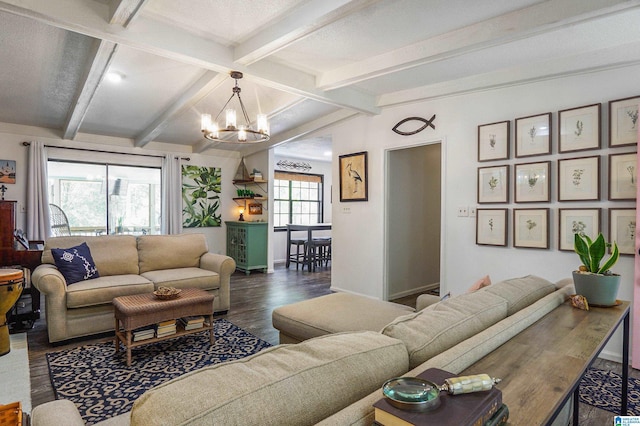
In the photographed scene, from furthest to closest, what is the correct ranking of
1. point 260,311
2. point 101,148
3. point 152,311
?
point 101,148
point 260,311
point 152,311

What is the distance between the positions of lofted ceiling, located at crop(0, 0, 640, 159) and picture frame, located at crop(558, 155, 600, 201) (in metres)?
0.78

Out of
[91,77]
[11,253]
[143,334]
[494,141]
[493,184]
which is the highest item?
[91,77]

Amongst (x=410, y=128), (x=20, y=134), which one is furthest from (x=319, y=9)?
(x=20, y=134)

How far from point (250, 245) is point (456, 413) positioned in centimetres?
609

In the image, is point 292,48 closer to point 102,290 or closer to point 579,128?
point 579,128

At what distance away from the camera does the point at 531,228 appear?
336 centimetres

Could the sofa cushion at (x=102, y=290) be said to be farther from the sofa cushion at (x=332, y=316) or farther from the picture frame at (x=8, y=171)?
the picture frame at (x=8, y=171)

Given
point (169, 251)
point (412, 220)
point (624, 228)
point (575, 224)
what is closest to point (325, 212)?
point (412, 220)

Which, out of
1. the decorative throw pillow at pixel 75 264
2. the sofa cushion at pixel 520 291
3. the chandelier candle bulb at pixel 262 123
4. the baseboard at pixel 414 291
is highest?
the chandelier candle bulb at pixel 262 123

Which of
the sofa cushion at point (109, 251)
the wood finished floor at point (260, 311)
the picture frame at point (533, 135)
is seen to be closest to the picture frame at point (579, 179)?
the picture frame at point (533, 135)

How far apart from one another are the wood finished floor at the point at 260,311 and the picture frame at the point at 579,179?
1.38 m

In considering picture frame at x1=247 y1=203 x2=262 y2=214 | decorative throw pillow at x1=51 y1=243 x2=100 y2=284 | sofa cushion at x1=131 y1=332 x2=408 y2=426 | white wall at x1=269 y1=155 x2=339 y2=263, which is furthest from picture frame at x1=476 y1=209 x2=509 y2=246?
white wall at x1=269 y1=155 x2=339 y2=263

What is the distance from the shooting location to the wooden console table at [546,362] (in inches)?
31.6

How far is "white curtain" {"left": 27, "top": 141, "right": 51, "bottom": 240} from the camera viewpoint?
5.11m
